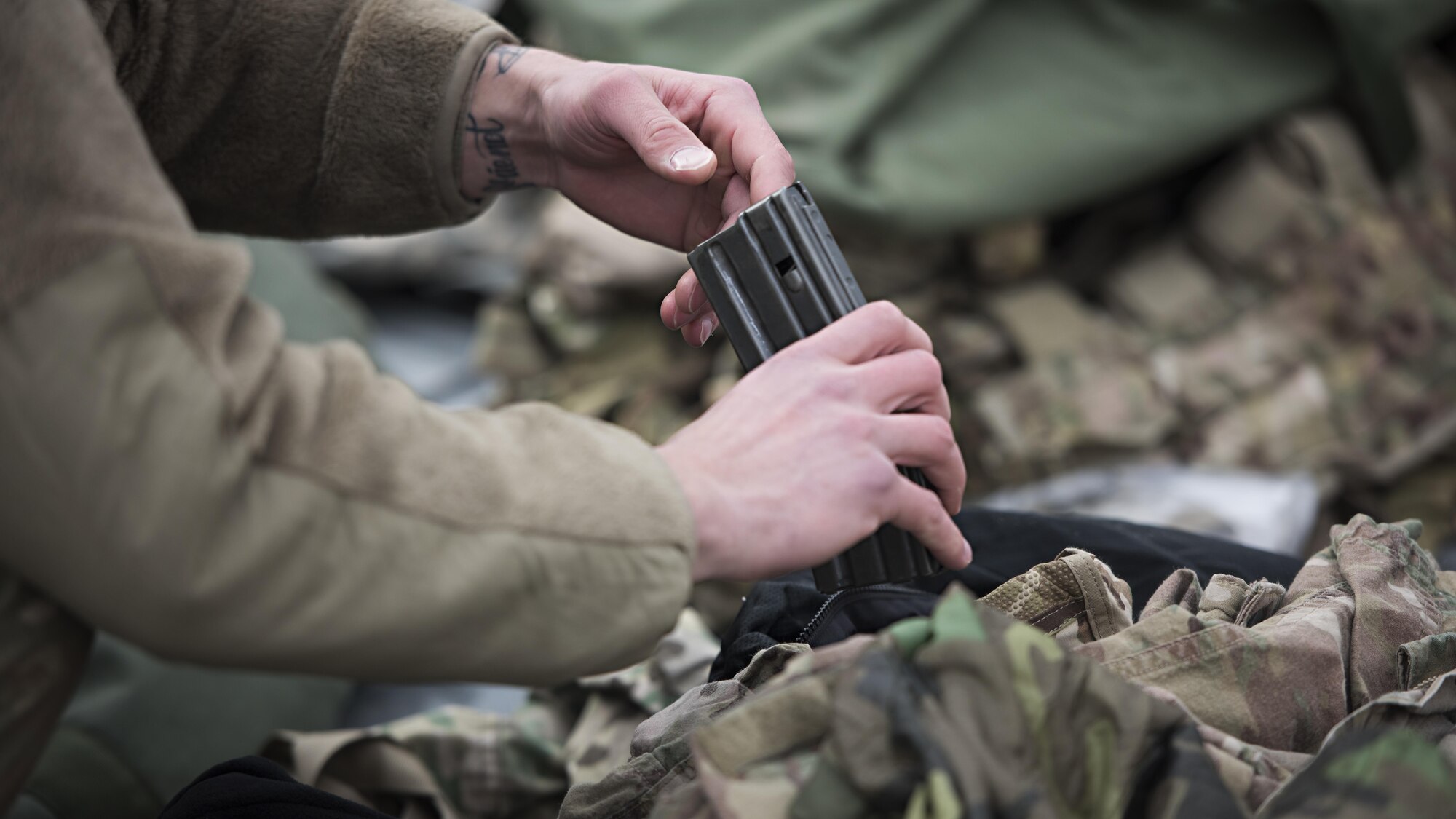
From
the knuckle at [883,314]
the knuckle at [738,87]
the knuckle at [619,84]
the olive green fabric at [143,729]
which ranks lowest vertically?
the olive green fabric at [143,729]

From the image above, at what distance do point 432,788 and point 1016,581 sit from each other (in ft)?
1.72

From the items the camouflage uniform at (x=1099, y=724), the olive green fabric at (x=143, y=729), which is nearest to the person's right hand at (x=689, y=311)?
the camouflage uniform at (x=1099, y=724)

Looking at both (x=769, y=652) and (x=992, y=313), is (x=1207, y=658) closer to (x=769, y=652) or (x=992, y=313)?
(x=769, y=652)

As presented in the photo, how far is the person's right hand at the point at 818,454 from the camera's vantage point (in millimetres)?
554

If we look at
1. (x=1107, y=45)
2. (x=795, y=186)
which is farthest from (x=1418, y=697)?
(x=1107, y=45)

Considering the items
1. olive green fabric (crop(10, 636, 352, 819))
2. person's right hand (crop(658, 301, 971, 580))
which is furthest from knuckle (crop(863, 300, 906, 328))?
olive green fabric (crop(10, 636, 352, 819))

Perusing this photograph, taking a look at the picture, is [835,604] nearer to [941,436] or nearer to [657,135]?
[941,436]

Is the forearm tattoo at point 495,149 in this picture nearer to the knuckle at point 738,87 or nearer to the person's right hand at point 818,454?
the knuckle at point 738,87

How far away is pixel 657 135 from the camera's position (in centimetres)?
74

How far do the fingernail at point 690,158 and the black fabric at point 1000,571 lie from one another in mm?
325

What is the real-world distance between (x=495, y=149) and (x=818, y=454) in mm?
468

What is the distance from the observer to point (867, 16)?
153 centimetres

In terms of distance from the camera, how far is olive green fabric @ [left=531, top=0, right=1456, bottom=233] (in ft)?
4.90

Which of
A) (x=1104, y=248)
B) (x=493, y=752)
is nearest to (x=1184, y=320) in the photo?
(x=1104, y=248)
